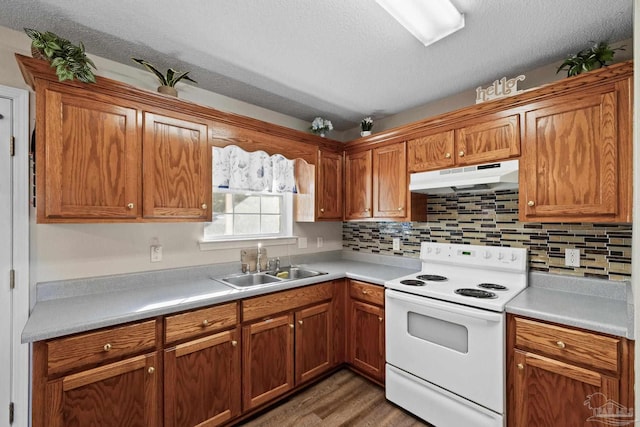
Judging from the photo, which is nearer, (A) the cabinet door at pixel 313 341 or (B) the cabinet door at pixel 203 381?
(B) the cabinet door at pixel 203 381

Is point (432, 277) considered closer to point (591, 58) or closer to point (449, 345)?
point (449, 345)

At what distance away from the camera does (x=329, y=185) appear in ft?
9.82

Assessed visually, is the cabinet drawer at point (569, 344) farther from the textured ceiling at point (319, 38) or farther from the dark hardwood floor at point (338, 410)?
the textured ceiling at point (319, 38)

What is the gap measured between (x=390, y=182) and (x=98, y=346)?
235cm

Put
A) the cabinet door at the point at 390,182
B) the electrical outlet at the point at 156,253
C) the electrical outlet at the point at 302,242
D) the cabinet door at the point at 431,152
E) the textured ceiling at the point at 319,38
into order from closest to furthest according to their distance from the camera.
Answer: the textured ceiling at the point at 319,38 < the electrical outlet at the point at 156,253 < the cabinet door at the point at 431,152 < the cabinet door at the point at 390,182 < the electrical outlet at the point at 302,242

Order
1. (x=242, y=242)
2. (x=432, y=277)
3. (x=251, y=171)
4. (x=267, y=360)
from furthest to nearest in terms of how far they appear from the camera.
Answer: (x=242, y=242), (x=251, y=171), (x=432, y=277), (x=267, y=360)

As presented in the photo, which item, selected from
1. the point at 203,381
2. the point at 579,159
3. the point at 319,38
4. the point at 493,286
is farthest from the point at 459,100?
the point at 203,381

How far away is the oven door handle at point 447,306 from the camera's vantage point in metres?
1.69

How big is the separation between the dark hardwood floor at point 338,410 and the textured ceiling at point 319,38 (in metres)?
2.50

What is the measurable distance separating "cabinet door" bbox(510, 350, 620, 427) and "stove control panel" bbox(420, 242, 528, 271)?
69 cm

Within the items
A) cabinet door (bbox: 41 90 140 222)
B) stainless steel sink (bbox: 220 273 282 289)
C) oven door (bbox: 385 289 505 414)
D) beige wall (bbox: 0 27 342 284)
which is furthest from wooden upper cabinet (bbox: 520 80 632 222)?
cabinet door (bbox: 41 90 140 222)

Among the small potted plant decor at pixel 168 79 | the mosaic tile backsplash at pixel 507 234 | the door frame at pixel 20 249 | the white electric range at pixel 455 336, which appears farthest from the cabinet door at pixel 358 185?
the door frame at pixel 20 249

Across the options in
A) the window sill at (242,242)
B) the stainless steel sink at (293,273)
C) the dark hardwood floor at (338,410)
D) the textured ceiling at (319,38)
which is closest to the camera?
the textured ceiling at (319,38)

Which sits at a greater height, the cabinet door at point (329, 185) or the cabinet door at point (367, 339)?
the cabinet door at point (329, 185)
